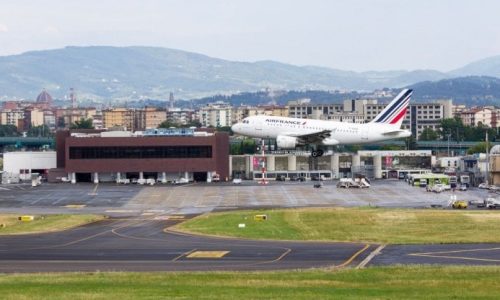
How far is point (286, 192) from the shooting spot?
5177 inches

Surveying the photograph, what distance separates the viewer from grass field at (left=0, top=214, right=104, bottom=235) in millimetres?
83262

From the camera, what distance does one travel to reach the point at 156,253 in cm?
6444

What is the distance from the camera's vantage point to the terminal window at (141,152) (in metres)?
157

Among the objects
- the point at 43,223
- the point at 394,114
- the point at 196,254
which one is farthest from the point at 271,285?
the point at 394,114

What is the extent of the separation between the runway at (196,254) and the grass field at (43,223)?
4876 millimetres

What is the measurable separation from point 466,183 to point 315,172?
28.4 metres

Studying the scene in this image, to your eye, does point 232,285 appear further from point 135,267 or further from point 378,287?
point 135,267

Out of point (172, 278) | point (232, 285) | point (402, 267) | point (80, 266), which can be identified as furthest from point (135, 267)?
point (402, 267)

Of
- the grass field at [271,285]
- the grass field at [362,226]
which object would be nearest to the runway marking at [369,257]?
the grass field at [271,285]

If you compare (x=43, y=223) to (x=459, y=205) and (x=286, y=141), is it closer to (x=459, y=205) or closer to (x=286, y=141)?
(x=459, y=205)

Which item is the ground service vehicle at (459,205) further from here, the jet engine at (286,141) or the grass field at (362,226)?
the jet engine at (286,141)

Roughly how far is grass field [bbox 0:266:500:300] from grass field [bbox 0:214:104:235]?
102ft

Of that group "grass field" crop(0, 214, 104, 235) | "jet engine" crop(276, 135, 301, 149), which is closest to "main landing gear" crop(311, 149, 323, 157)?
"jet engine" crop(276, 135, 301, 149)

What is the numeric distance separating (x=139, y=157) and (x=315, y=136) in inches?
1074
